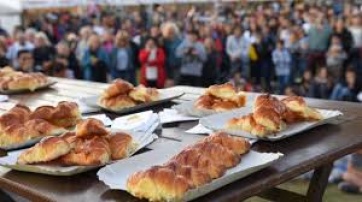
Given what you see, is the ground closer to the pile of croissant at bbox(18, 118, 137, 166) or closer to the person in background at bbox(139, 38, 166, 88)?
the pile of croissant at bbox(18, 118, 137, 166)

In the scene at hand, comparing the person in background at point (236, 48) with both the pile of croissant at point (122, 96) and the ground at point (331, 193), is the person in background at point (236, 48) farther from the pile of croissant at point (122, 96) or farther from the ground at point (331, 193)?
the pile of croissant at point (122, 96)

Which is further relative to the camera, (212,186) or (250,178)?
(250,178)

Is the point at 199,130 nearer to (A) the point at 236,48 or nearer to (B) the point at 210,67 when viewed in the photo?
(B) the point at 210,67

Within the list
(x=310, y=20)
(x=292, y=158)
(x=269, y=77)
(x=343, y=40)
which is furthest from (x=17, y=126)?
(x=310, y=20)

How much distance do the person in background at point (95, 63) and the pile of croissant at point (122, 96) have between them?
612 cm

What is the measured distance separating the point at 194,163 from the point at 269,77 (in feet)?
24.4

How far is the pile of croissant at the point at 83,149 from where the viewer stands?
1493 mm

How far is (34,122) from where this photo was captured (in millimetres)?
1849

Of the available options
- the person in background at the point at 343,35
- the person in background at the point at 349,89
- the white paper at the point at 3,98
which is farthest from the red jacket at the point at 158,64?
the white paper at the point at 3,98

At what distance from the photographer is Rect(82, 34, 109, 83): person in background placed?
8406mm

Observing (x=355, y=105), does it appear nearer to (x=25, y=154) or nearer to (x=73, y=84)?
(x=25, y=154)

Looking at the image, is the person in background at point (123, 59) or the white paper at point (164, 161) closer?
the white paper at point (164, 161)

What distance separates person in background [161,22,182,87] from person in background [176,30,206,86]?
0.23 meters

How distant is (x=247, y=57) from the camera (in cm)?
874
